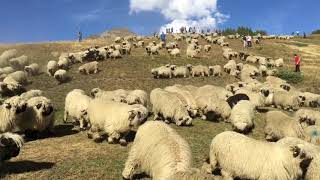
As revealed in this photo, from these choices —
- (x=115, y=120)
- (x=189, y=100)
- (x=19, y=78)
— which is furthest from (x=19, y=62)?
(x=115, y=120)

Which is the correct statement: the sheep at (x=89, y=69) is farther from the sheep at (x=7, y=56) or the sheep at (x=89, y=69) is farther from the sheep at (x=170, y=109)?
the sheep at (x=170, y=109)

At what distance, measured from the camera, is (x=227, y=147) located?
15.0 metres

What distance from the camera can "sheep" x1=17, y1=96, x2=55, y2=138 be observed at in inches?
808

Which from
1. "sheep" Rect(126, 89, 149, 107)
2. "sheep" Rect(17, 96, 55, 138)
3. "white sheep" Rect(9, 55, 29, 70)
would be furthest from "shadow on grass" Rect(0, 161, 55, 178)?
"white sheep" Rect(9, 55, 29, 70)

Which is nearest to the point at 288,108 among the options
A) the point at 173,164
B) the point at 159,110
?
the point at 159,110

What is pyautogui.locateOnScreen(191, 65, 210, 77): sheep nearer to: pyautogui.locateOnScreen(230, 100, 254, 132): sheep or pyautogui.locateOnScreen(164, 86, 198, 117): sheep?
pyautogui.locateOnScreen(164, 86, 198, 117): sheep

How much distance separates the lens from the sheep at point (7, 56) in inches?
1864

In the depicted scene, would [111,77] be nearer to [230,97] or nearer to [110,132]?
[230,97]

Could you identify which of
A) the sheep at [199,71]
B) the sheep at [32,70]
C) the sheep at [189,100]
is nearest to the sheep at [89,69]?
the sheep at [32,70]

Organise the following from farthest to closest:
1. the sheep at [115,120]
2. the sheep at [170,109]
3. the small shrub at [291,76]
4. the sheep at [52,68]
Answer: the small shrub at [291,76] → the sheep at [52,68] → the sheep at [170,109] → the sheep at [115,120]

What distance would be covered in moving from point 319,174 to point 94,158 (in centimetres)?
783

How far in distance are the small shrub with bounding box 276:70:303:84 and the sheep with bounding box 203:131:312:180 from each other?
2866 cm

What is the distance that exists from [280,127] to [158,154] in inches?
375

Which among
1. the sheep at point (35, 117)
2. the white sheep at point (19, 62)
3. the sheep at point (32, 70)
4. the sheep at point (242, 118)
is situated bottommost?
the sheep at point (242, 118)
